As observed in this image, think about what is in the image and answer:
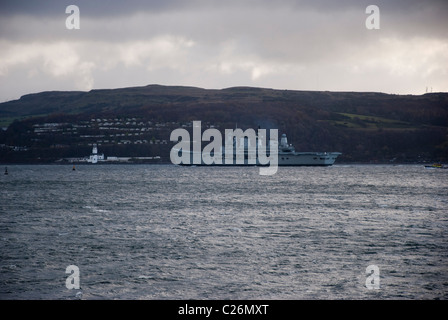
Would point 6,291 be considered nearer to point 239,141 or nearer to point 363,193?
point 363,193

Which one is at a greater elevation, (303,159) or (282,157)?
(282,157)

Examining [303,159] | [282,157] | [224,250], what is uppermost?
[282,157]

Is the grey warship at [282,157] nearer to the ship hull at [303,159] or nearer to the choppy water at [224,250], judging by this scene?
the ship hull at [303,159]

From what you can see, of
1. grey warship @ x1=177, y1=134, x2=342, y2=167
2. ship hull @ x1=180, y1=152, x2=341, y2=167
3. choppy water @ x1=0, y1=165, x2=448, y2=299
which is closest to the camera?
choppy water @ x1=0, y1=165, x2=448, y2=299

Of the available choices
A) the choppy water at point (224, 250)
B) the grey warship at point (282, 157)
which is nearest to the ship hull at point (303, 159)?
the grey warship at point (282, 157)

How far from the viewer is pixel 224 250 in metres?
30.2

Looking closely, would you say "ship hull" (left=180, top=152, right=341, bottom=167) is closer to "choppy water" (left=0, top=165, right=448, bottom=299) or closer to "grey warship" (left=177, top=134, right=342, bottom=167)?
"grey warship" (left=177, top=134, right=342, bottom=167)

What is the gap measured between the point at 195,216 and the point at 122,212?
728cm

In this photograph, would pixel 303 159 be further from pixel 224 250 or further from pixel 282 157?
pixel 224 250

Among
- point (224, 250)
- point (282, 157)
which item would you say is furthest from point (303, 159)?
point (224, 250)

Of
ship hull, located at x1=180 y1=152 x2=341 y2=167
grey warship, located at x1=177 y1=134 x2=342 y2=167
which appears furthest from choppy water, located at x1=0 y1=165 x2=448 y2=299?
grey warship, located at x1=177 y1=134 x2=342 y2=167

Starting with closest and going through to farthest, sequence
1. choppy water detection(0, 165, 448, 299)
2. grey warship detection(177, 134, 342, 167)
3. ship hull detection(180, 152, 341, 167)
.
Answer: choppy water detection(0, 165, 448, 299), ship hull detection(180, 152, 341, 167), grey warship detection(177, 134, 342, 167)

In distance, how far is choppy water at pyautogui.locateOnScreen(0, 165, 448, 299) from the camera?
22844 millimetres

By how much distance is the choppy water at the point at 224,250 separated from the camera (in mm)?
22844
